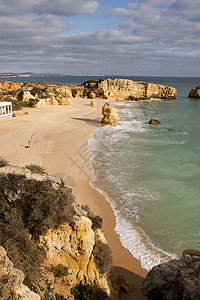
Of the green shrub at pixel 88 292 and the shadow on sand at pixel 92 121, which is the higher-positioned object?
the shadow on sand at pixel 92 121

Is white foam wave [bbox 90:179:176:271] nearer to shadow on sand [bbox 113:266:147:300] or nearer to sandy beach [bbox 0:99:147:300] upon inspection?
sandy beach [bbox 0:99:147:300]

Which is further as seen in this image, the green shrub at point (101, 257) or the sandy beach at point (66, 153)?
the sandy beach at point (66, 153)

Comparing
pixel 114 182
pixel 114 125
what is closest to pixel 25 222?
pixel 114 182

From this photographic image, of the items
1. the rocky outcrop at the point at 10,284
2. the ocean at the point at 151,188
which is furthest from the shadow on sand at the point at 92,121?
the rocky outcrop at the point at 10,284

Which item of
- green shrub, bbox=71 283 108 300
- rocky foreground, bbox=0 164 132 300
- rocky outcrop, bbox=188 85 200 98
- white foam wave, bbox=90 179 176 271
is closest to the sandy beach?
white foam wave, bbox=90 179 176 271

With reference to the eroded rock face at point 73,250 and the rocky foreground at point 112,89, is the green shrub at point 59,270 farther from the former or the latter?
the rocky foreground at point 112,89

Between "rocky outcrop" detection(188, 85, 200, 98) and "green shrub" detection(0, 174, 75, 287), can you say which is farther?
"rocky outcrop" detection(188, 85, 200, 98)

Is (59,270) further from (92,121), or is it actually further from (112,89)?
(112,89)

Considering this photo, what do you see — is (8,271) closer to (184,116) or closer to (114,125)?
(114,125)

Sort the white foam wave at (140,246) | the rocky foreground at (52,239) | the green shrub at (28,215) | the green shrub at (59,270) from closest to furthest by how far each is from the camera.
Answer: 1. the green shrub at (28,215)
2. the rocky foreground at (52,239)
3. the green shrub at (59,270)
4. the white foam wave at (140,246)
